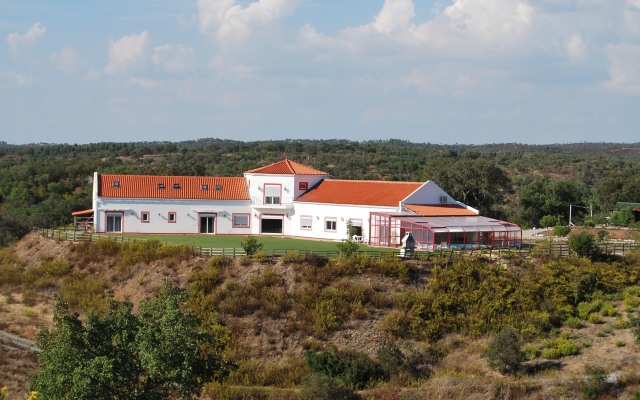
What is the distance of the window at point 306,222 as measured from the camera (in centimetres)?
4828

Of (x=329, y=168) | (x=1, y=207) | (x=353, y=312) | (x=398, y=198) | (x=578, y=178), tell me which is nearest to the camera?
(x=353, y=312)

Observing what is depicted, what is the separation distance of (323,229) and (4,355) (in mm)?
19423

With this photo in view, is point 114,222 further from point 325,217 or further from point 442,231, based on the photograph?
point 442,231

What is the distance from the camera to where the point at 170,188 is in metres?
49.4

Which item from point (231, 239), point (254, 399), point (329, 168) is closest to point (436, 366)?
point (254, 399)

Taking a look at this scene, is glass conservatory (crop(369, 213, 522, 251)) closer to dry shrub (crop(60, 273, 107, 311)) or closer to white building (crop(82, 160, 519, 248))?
white building (crop(82, 160, 519, 248))

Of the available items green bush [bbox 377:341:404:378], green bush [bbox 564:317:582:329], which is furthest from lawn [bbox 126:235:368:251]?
green bush [bbox 564:317:582:329]

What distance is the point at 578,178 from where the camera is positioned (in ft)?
349

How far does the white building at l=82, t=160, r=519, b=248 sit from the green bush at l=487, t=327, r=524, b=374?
13551mm

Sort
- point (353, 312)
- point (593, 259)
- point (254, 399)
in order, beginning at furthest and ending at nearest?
point (593, 259), point (353, 312), point (254, 399)

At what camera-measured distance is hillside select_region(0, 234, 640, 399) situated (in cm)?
3244

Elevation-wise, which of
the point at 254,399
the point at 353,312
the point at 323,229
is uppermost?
the point at 323,229

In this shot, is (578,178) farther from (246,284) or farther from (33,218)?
(246,284)

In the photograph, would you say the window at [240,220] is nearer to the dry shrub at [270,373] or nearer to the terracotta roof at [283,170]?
the terracotta roof at [283,170]
